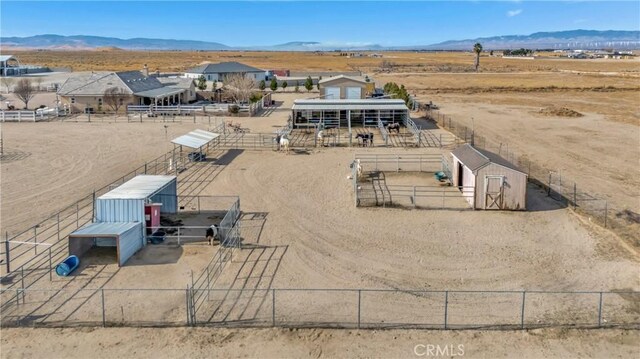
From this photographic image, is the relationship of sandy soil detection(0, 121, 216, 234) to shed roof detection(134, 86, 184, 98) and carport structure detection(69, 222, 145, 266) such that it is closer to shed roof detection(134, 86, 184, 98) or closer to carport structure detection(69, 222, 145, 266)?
carport structure detection(69, 222, 145, 266)

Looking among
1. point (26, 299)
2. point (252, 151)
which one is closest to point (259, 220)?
point (26, 299)

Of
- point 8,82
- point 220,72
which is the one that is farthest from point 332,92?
point 8,82

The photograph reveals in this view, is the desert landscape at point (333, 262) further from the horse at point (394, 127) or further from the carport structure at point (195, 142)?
the horse at point (394, 127)

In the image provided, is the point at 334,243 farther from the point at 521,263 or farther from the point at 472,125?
the point at 472,125

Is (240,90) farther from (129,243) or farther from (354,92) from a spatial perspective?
(129,243)

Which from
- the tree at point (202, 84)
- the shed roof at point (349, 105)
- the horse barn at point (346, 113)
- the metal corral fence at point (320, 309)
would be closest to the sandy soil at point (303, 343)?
the metal corral fence at point (320, 309)

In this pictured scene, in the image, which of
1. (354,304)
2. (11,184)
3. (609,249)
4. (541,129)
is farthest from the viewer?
(541,129)

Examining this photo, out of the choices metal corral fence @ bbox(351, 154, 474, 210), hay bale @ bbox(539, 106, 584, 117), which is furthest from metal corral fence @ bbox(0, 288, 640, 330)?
hay bale @ bbox(539, 106, 584, 117)
